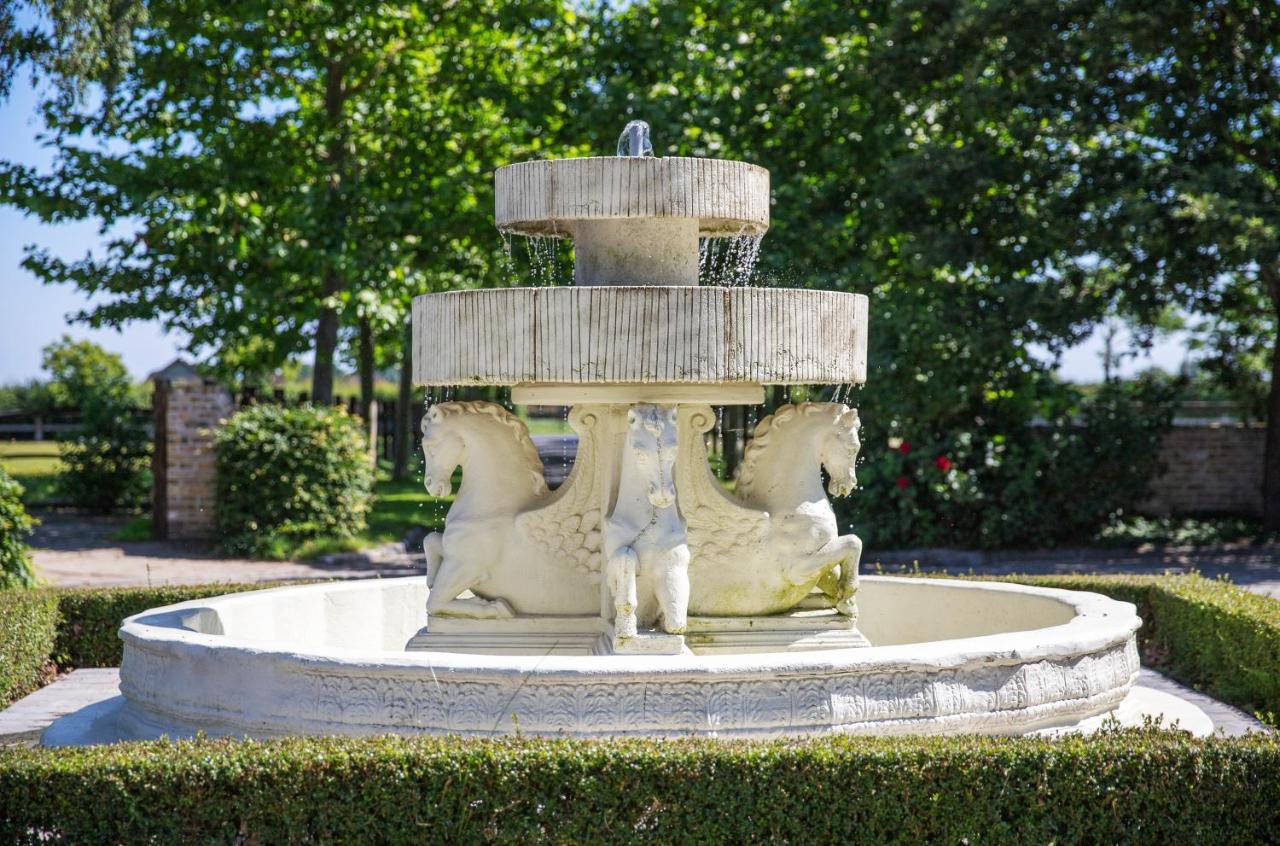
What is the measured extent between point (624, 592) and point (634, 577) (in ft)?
0.28

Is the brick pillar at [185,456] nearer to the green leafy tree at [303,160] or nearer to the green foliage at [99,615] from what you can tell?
the green leafy tree at [303,160]

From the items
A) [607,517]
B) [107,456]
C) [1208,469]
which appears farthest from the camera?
[107,456]

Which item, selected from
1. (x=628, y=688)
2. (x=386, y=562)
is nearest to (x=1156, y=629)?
(x=628, y=688)

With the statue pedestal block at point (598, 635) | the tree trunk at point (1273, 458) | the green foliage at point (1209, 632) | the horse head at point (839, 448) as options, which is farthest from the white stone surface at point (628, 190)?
the tree trunk at point (1273, 458)

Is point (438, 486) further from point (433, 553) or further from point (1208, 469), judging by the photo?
point (1208, 469)

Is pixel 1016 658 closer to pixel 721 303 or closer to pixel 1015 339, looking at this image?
pixel 721 303

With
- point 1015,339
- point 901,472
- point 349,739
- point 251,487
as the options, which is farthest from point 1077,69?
point 349,739

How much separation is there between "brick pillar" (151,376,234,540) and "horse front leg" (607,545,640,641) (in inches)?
480

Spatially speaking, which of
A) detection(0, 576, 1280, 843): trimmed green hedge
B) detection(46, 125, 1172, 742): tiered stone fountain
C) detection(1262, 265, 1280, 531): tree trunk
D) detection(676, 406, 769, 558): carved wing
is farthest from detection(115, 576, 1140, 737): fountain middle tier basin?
detection(1262, 265, 1280, 531): tree trunk

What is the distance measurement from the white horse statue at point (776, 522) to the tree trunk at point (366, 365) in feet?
53.9

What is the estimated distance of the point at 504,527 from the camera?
7070 mm

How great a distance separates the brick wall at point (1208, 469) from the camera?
1900 centimetres

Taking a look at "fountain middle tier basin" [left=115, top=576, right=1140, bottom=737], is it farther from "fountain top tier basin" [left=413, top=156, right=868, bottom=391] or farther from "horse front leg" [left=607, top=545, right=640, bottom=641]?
"fountain top tier basin" [left=413, top=156, right=868, bottom=391]

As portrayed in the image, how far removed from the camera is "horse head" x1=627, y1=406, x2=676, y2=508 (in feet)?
20.8
